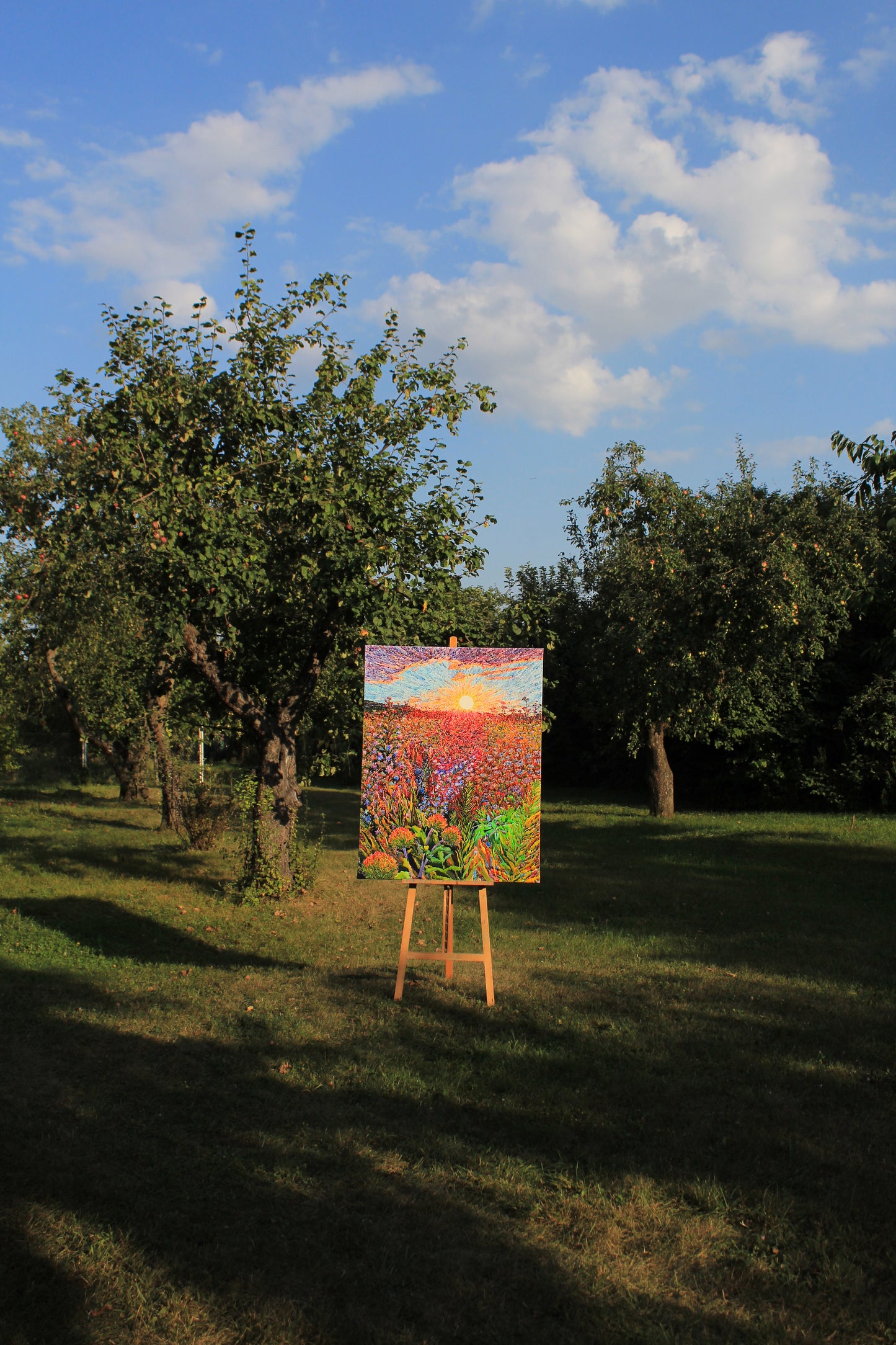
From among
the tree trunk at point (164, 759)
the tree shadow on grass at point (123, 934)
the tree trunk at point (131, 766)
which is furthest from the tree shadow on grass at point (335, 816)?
the tree trunk at point (131, 766)

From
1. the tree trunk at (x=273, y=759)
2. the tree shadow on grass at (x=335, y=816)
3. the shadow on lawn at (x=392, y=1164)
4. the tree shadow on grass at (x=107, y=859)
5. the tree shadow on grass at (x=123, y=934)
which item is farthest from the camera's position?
the tree shadow on grass at (x=335, y=816)

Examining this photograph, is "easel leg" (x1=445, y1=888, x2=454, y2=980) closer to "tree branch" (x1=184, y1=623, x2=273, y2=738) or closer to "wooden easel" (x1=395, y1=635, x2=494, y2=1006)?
"wooden easel" (x1=395, y1=635, x2=494, y2=1006)

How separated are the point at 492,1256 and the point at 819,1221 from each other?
1484 millimetres

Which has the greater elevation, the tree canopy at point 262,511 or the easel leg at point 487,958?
the tree canopy at point 262,511

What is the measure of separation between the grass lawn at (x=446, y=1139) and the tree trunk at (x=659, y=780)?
1503 centimetres

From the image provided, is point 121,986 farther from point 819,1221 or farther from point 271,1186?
point 819,1221

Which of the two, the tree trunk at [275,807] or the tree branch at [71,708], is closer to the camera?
the tree trunk at [275,807]

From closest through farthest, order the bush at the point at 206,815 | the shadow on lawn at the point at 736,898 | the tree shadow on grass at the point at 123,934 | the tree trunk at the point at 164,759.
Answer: the tree shadow on grass at the point at 123,934, the shadow on lawn at the point at 736,898, the bush at the point at 206,815, the tree trunk at the point at 164,759

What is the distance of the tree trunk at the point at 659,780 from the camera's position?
86.2 feet

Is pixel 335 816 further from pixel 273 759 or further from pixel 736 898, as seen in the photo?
pixel 736 898

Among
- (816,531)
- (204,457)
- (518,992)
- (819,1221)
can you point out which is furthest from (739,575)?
(819,1221)

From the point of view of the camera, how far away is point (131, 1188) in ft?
14.8

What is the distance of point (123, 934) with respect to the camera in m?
11.2

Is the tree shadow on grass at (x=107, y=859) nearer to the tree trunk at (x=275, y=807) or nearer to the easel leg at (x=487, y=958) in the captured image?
the tree trunk at (x=275, y=807)
